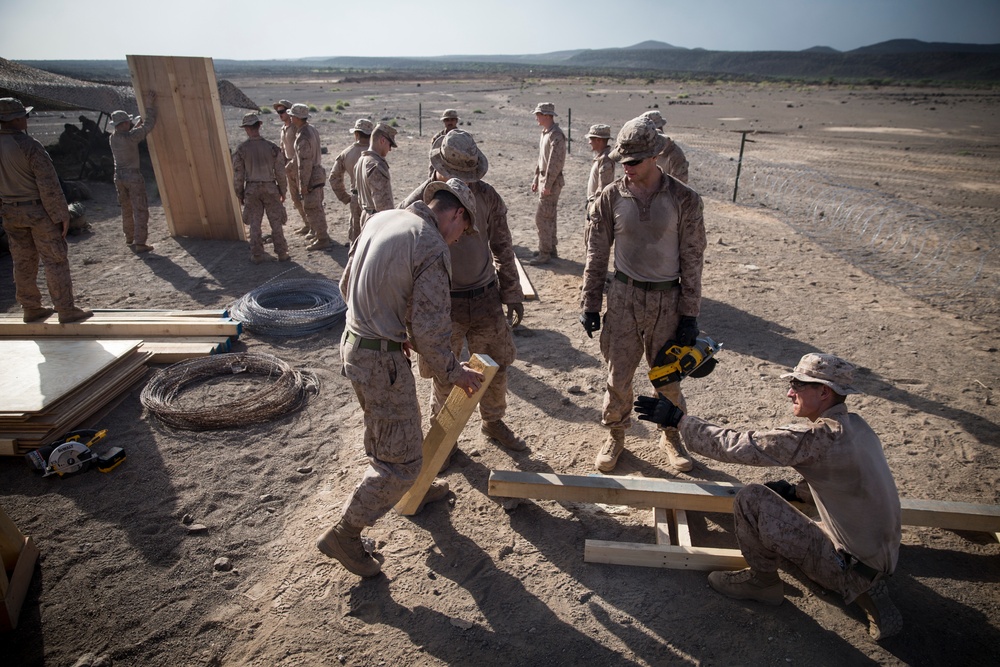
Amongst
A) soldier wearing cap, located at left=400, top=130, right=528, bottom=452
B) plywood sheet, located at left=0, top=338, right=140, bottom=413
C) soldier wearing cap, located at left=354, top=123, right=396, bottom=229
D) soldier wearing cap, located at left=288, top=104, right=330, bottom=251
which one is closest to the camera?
soldier wearing cap, located at left=400, top=130, right=528, bottom=452

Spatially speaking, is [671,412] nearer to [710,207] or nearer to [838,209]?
[710,207]

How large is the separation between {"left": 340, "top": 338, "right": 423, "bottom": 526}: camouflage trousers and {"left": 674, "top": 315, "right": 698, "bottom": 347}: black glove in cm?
213

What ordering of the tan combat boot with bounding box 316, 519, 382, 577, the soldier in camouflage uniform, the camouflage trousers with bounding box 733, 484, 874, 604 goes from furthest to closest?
the soldier in camouflage uniform → the tan combat boot with bounding box 316, 519, 382, 577 → the camouflage trousers with bounding box 733, 484, 874, 604

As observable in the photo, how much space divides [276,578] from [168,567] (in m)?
0.74

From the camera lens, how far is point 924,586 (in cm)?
365

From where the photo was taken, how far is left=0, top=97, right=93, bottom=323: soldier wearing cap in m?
6.56

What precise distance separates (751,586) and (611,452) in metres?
1.56

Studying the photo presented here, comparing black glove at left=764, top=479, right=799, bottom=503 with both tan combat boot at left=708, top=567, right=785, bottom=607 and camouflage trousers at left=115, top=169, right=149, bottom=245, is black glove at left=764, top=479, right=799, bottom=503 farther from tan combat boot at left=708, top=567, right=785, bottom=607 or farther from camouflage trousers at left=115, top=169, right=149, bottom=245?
camouflage trousers at left=115, top=169, right=149, bottom=245

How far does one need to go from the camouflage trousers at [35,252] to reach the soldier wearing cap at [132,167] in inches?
124

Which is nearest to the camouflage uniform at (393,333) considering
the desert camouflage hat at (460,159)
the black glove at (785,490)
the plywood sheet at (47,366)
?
the desert camouflage hat at (460,159)

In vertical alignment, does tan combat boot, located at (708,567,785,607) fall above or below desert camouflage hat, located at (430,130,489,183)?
below

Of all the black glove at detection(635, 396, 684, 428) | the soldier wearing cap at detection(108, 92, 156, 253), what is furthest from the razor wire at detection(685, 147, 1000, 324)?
the soldier wearing cap at detection(108, 92, 156, 253)

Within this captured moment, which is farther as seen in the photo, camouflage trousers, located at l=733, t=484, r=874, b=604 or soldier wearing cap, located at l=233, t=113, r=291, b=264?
soldier wearing cap, located at l=233, t=113, r=291, b=264

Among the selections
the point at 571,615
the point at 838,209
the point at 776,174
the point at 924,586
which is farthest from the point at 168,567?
the point at 776,174
